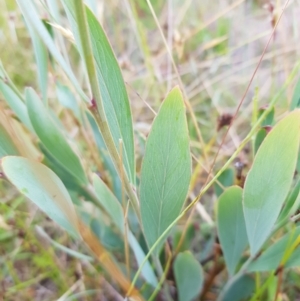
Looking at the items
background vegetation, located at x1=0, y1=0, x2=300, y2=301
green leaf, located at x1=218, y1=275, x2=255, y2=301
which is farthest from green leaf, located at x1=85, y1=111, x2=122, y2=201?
green leaf, located at x1=218, y1=275, x2=255, y2=301

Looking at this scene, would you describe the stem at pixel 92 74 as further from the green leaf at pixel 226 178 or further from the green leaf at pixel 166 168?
the green leaf at pixel 226 178

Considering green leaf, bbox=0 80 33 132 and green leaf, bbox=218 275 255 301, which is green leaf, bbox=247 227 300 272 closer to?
green leaf, bbox=218 275 255 301

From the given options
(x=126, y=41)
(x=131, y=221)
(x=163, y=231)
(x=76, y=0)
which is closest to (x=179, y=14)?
(x=126, y=41)

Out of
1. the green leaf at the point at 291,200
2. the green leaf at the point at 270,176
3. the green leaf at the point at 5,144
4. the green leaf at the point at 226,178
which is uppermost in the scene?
the green leaf at the point at 5,144

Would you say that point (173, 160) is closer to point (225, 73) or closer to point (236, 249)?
point (236, 249)

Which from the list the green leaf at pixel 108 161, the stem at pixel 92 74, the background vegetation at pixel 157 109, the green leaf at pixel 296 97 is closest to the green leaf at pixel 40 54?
the background vegetation at pixel 157 109

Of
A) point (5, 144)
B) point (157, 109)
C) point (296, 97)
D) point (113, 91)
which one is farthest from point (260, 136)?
point (157, 109)

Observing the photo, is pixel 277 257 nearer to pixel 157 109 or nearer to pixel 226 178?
pixel 226 178
